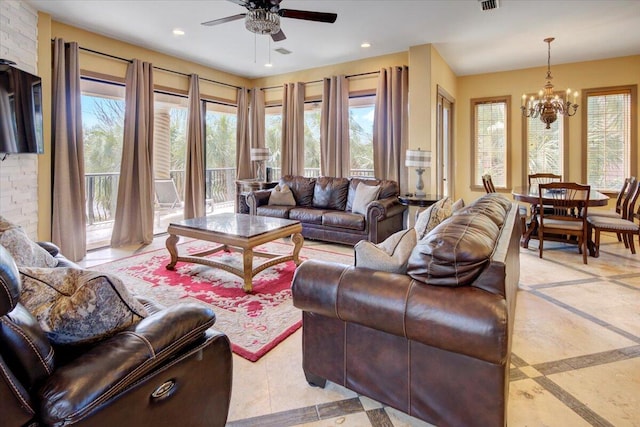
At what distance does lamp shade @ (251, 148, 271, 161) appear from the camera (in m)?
6.55

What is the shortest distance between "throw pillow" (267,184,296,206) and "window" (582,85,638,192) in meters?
4.85

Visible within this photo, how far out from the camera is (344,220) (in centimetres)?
477

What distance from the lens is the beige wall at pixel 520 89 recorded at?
224 inches

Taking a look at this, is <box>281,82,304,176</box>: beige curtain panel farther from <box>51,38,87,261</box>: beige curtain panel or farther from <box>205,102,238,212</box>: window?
<box>51,38,87,261</box>: beige curtain panel

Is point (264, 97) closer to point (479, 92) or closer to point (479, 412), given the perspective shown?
point (479, 92)

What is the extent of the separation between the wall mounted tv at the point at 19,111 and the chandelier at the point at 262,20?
2.19 m

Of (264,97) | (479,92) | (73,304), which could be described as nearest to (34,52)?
(264,97)

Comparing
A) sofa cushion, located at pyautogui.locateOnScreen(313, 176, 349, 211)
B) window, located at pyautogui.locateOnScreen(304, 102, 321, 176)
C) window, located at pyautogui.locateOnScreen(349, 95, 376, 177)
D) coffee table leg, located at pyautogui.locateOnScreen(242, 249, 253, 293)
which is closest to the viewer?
coffee table leg, located at pyautogui.locateOnScreen(242, 249, 253, 293)

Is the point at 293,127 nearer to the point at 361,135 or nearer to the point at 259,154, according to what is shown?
the point at 259,154

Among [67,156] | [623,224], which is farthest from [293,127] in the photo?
[623,224]

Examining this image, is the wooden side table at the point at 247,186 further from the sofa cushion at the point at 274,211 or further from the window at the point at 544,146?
the window at the point at 544,146

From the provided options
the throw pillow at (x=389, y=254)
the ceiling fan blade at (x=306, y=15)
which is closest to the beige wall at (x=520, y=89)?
the ceiling fan blade at (x=306, y=15)

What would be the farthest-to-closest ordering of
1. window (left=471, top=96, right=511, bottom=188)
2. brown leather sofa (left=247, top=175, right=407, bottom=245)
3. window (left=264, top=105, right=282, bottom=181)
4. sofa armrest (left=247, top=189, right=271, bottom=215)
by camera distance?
window (left=264, top=105, right=282, bottom=181) → window (left=471, top=96, right=511, bottom=188) → sofa armrest (left=247, top=189, right=271, bottom=215) → brown leather sofa (left=247, top=175, right=407, bottom=245)

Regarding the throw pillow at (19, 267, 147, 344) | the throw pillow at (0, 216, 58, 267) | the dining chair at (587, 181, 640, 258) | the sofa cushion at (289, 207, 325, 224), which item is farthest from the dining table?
the throw pillow at (0, 216, 58, 267)
